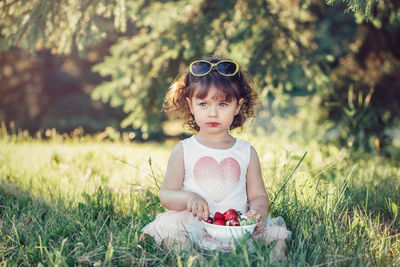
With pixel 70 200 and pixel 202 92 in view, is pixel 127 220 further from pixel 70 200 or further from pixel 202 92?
pixel 202 92

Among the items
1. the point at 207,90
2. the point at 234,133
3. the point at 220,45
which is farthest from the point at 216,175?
the point at 220,45

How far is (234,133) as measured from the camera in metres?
4.19

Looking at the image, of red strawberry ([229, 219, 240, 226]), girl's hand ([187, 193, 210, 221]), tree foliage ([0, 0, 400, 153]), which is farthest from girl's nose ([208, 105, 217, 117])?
tree foliage ([0, 0, 400, 153])

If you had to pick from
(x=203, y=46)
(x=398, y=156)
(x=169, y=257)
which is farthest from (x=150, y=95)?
(x=398, y=156)

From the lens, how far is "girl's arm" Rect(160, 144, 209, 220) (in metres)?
1.96

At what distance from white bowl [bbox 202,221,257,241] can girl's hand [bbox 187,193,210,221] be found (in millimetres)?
46

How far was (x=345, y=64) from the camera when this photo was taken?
545 cm

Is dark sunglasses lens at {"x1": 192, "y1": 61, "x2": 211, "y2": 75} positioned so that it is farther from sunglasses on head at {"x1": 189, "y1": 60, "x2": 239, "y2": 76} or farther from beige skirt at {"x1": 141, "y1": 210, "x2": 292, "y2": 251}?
beige skirt at {"x1": 141, "y1": 210, "x2": 292, "y2": 251}

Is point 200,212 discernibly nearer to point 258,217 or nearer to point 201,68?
point 258,217

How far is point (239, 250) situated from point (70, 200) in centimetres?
135

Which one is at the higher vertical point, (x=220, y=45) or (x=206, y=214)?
(x=220, y=45)

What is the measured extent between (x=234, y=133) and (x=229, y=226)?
2377mm

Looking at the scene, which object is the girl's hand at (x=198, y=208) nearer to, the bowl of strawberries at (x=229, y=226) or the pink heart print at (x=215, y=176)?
the bowl of strawberries at (x=229, y=226)

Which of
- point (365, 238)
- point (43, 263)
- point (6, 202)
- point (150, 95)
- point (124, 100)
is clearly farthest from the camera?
point (124, 100)
